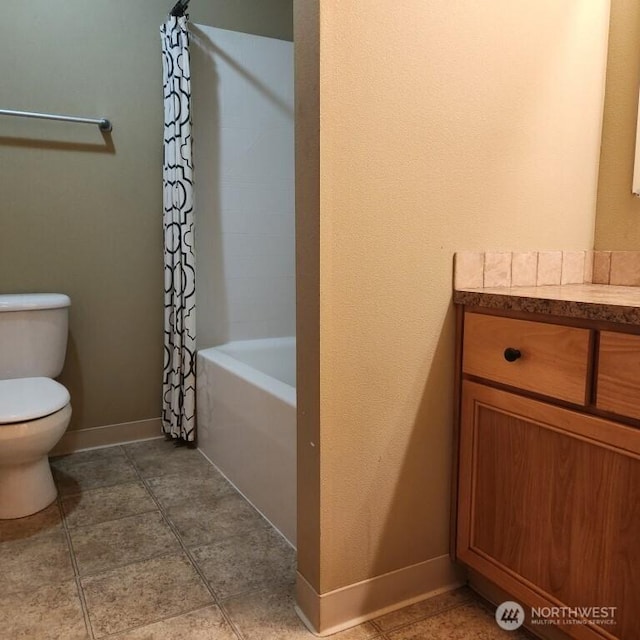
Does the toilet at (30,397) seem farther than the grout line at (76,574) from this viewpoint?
Yes

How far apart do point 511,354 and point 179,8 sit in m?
2.05

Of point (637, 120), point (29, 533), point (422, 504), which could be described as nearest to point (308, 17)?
point (637, 120)

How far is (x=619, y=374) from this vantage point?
1.08 m

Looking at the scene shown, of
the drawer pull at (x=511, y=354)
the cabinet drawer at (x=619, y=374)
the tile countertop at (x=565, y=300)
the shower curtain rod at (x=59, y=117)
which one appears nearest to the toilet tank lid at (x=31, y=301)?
Result: the shower curtain rod at (x=59, y=117)

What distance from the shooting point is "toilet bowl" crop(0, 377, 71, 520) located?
6.06 feet

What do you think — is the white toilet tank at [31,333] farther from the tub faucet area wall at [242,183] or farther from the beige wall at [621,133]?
the beige wall at [621,133]

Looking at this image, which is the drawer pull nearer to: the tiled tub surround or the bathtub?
the tiled tub surround

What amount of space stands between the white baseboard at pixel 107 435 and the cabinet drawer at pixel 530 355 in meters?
1.81

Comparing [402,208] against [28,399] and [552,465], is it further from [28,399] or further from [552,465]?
[28,399]

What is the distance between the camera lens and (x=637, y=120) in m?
1.59

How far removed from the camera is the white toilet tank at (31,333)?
221 cm

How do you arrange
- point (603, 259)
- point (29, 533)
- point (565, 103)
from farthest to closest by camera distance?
1. point (29, 533)
2. point (603, 259)
3. point (565, 103)

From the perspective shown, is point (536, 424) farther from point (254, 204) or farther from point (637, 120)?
point (254, 204)

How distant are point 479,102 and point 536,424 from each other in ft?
2.65
